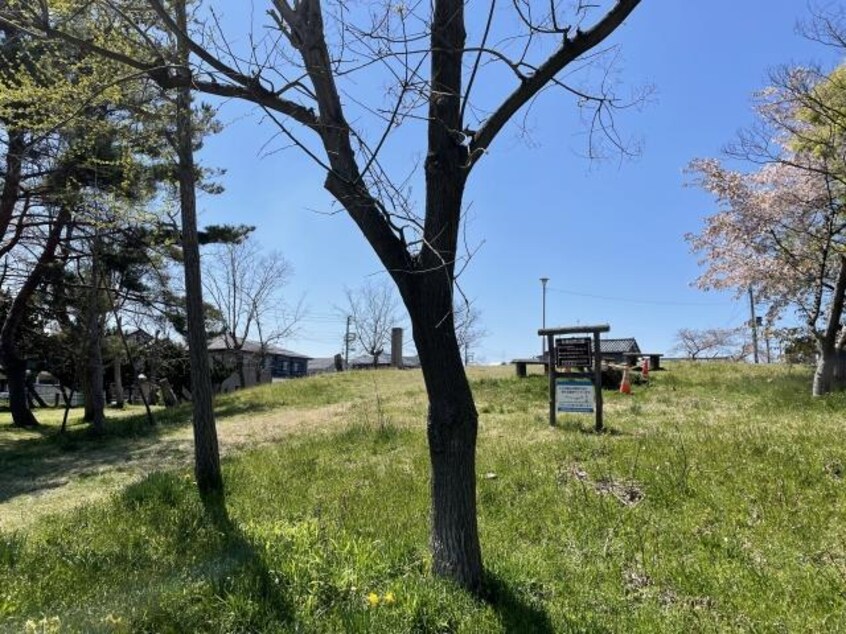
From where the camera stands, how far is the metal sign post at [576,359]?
9656mm

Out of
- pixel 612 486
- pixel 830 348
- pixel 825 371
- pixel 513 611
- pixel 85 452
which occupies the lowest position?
pixel 85 452

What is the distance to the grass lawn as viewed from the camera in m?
3.34

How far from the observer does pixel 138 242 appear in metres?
16.1

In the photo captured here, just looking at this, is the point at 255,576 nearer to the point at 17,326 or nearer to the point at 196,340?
the point at 196,340

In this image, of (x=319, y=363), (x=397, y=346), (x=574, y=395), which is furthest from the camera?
(x=319, y=363)

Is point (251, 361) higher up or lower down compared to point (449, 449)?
higher up

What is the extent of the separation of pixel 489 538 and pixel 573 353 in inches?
223

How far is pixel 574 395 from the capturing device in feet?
32.0

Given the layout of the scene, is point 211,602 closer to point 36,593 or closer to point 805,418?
A: point 36,593

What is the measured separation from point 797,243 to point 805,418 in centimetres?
757

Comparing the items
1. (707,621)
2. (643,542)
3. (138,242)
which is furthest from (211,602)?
(138,242)

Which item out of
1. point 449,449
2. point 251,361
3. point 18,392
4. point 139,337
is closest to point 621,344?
point 251,361

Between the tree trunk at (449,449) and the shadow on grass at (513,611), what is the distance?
123 millimetres

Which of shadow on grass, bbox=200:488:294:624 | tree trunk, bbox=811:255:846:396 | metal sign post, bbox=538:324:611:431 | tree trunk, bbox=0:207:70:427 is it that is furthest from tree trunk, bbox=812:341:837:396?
tree trunk, bbox=0:207:70:427
